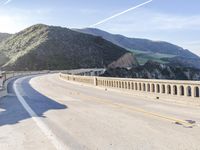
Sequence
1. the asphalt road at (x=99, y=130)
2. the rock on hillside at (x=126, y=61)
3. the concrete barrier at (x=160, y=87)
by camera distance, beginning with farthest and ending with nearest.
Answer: the rock on hillside at (x=126, y=61) < the concrete barrier at (x=160, y=87) < the asphalt road at (x=99, y=130)

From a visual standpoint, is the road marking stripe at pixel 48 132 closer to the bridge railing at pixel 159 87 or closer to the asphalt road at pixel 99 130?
the asphalt road at pixel 99 130

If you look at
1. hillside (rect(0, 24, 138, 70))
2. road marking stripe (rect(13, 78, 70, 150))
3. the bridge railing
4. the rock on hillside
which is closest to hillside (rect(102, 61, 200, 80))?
hillside (rect(0, 24, 138, 70))

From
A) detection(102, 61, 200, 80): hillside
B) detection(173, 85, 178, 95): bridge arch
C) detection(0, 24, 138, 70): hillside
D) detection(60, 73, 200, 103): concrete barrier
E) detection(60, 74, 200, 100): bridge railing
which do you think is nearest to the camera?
detection(60, 73, 200, 103): concrete barrier

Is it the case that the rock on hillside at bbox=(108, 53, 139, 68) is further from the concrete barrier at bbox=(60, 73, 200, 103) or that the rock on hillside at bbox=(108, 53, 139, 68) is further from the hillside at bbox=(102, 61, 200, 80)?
the concrete barrier at bbox=(60, 73, 200, 103)

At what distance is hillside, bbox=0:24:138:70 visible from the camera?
134038 mm

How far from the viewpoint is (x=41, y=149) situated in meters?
7.98

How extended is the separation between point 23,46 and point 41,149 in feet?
502

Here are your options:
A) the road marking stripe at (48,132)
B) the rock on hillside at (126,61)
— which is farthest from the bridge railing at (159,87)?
the rock on hillside at (126,61)

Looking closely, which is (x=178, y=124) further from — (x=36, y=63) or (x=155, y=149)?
(x=36, y=63)

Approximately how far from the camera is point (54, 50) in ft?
490

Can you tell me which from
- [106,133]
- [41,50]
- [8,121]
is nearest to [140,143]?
[106,133]

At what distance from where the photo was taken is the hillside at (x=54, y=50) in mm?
134038

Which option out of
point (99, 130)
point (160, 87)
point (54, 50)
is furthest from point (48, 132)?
point (54, 50)

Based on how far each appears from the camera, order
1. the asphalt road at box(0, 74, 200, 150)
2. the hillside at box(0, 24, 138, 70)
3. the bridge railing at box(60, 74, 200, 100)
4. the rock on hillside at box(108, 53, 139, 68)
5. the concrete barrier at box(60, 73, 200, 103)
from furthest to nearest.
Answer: the rock on hillside at box(108, 53, 139, 68), the hillside at box(0, 24, 138, 70), the bridge railing at box(60, 74, 200, 100), the concrete barrier at box(60, 73, 200, 103), the asphalt road at box(0, 74, 200, 150)
